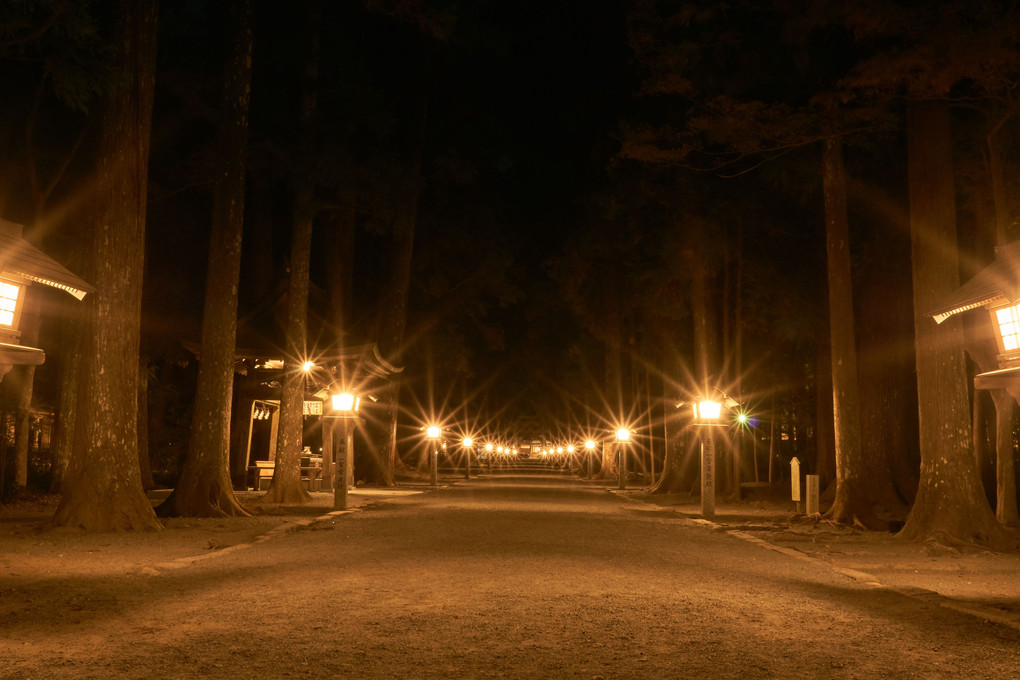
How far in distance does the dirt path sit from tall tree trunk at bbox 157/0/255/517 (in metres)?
7.33

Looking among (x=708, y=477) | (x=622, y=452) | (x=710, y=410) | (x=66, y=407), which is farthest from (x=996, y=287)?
(x=622, y=452)

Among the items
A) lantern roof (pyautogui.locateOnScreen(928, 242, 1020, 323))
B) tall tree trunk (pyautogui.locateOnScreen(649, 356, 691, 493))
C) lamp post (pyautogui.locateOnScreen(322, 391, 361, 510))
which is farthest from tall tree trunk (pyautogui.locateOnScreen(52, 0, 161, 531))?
tall tree trunk (pyautogui.locateOnScreen(649, 356, 691, 493))

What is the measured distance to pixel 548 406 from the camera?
97.6m

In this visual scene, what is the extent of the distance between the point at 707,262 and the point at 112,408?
18515 mm

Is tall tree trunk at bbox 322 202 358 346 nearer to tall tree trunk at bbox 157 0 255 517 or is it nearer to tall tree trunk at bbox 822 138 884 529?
tall tree trunk at bbox 157 0 255 517

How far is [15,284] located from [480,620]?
19.9 feet

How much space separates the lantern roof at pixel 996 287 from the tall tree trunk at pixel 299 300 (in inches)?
681

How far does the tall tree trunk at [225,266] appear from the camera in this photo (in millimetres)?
19375

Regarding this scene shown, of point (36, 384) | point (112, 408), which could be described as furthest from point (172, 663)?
point (36, 384)

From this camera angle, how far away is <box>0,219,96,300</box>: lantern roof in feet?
30.6

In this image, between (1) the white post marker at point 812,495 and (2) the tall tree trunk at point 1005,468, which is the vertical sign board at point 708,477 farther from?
(2) the tall tree trunk at point 1005,468

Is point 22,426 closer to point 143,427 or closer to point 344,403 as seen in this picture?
point 143,427

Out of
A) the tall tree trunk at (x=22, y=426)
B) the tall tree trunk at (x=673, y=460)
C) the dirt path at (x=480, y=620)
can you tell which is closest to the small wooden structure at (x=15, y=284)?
the dirt path at (x=480, y=620)

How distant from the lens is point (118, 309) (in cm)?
1533
